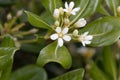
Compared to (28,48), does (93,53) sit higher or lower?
lower

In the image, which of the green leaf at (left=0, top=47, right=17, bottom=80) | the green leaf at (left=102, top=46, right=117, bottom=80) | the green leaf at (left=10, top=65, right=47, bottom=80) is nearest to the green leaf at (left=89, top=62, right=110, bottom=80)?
the green leaf at (left=102, top=46, right=117, bottom=80)

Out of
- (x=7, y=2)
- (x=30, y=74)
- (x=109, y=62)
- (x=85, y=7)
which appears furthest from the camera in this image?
(x=109, y=62)

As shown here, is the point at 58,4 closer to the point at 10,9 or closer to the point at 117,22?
the point at 117,22

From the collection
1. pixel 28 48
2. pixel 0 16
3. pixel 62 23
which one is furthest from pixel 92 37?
pixel 0 16

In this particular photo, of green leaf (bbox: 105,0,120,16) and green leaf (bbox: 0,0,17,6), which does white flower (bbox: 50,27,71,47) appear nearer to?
green leaf (bbox: 105,0,120,16)

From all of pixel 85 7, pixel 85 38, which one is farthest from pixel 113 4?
pixel 85 38

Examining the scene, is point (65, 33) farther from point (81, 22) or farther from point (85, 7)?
point (85, 7)

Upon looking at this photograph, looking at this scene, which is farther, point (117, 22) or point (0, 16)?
point (0, 16)
